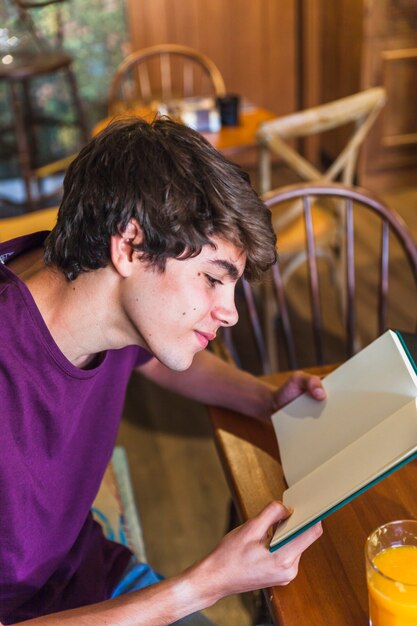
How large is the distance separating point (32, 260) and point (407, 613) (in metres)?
0.70

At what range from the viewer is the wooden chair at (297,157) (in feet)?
7.84

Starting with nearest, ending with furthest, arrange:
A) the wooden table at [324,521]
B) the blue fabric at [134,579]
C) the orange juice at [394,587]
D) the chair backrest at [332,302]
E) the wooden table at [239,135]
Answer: the orange juice at [394,587] → the wooden table at [324,521] → the blue fabric at [134,579] → the chair backrest at [332,302] → the wooden table at [239,135]

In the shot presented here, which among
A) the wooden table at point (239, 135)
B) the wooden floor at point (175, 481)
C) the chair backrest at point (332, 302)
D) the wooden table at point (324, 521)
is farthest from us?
the wooden table at point (239, 135)

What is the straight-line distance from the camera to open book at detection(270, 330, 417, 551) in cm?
80

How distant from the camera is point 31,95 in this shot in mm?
4336

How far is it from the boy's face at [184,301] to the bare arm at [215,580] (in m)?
0.24

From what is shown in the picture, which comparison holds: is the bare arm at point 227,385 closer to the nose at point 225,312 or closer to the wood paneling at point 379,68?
the nose at point 225,312

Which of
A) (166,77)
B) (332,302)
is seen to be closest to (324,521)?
(332,302)

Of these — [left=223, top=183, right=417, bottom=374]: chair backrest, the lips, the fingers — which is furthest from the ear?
[left=223, top=183, right=417, bottom=374]: chair backrest

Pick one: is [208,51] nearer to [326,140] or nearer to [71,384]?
[326,140]

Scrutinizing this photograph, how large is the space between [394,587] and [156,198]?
49 cm

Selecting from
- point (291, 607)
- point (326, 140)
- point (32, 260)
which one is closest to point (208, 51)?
point (326, 140)

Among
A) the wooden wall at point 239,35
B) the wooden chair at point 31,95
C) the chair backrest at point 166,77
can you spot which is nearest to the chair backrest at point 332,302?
the wooden wall at point 239,35

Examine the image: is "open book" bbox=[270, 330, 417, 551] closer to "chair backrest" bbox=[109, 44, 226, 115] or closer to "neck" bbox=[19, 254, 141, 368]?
"neck" bbox=[19, 254, 141, 368]
